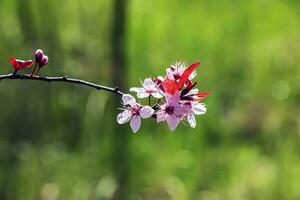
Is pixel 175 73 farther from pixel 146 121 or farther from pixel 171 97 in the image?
pixel 146 121

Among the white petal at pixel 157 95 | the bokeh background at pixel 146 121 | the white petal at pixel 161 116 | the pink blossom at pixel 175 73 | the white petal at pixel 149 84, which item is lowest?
the white petal at pixel 161 116

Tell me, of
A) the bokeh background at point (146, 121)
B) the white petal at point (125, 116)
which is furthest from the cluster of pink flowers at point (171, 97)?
the bokeh background at point (146, 121)

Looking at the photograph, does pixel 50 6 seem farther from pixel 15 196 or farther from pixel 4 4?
pixel 15 196

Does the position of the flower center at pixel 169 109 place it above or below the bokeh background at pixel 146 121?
below

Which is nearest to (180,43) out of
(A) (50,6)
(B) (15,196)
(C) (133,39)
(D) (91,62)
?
(C) (133,39)

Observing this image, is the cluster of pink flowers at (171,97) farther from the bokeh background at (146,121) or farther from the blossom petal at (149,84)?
the bokeh background at (146,121)

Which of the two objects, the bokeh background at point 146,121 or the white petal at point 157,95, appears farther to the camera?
the bokeh background at point 146,121
